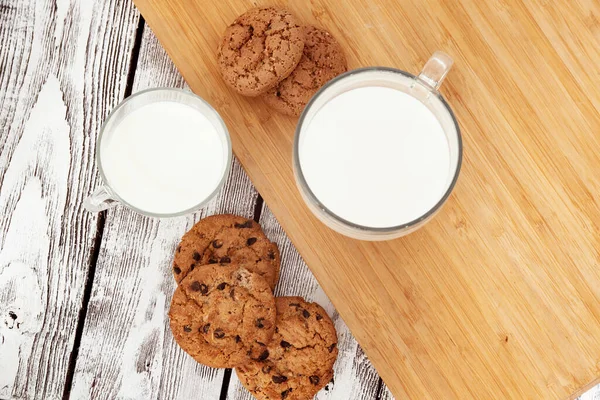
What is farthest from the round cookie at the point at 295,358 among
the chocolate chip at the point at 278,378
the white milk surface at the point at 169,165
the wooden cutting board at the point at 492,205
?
the white milk surface at the point at 169,165

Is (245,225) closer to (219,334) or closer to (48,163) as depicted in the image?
(219,334)

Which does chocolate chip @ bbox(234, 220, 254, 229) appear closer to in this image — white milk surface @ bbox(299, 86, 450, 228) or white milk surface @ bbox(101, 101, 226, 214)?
white milk surface @ bbox(101, 101, 226, 214)

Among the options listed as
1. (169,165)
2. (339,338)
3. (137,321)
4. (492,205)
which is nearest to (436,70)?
(492,205)

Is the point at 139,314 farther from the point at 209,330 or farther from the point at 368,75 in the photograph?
the point at 368,75

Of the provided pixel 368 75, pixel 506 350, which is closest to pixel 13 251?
pixel 368 75

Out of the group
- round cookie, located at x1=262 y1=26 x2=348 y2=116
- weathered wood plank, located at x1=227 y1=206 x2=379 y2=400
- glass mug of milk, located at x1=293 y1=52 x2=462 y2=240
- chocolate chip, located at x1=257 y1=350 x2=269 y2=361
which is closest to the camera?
glass mug of milk, located at x1=293 y1=52 x2=462 y2=240

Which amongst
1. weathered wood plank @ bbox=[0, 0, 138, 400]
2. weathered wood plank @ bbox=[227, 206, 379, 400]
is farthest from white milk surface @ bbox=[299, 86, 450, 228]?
weathered wood plank @ bbox=[0, 0, 138, 400]

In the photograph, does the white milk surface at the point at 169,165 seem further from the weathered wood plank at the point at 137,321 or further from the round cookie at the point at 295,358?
the round cookie at the point at 295,358
